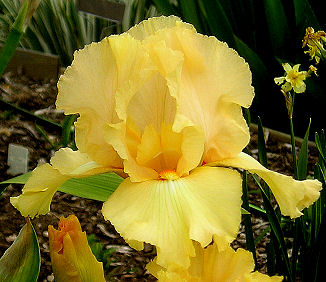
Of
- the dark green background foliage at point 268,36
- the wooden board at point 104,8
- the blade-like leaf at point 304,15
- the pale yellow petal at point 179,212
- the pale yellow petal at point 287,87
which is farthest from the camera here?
the dark green background foliage at point 268,36

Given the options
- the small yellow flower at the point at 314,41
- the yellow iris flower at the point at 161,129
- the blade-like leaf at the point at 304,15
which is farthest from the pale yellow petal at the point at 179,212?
the blade-like leaf at the point at 304,15

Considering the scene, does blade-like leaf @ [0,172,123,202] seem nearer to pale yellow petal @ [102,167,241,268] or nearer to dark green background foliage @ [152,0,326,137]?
pale yellow petal @ [102,167,241,268]

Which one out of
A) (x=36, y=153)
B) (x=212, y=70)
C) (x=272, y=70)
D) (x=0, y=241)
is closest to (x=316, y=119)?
(x=272, y=70)

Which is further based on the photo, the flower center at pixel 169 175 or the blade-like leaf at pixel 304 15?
the blade-like leaf at pixel 304 15

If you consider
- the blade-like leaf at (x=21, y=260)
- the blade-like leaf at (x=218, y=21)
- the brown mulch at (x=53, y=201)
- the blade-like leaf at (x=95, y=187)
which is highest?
the blade-like leaf at (x=218, y=21)

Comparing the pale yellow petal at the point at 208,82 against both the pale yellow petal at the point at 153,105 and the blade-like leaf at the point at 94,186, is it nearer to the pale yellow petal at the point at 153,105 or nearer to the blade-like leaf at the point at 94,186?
the pale yellow petal at the point at 153,105
